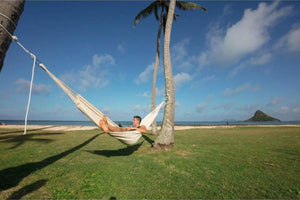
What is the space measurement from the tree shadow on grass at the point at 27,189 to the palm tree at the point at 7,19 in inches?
74.2

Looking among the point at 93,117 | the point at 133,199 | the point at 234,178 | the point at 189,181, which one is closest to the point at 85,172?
the point at 93,117

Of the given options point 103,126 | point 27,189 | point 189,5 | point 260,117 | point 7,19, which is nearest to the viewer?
point 7,19

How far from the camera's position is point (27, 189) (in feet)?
8.32

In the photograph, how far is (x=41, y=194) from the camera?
239cm

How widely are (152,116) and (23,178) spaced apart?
10.9ft

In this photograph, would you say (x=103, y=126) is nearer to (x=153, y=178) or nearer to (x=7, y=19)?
(x=153, y=178)

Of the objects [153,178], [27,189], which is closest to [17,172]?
[27,189]

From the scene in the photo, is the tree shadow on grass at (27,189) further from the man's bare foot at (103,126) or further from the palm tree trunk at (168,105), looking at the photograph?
the palm tree trunk at (168,105)

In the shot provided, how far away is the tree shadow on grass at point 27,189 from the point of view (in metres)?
2.30

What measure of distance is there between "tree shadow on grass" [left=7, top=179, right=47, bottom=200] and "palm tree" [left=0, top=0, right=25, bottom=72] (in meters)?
1.88

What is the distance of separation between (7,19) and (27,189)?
252 cm

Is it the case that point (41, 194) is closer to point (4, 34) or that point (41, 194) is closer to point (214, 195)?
point (4, 34)

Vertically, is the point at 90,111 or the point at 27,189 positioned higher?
the point at 90,111

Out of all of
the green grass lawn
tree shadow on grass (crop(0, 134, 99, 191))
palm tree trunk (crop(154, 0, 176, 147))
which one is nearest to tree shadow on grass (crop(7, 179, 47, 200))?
the green grass lawn
